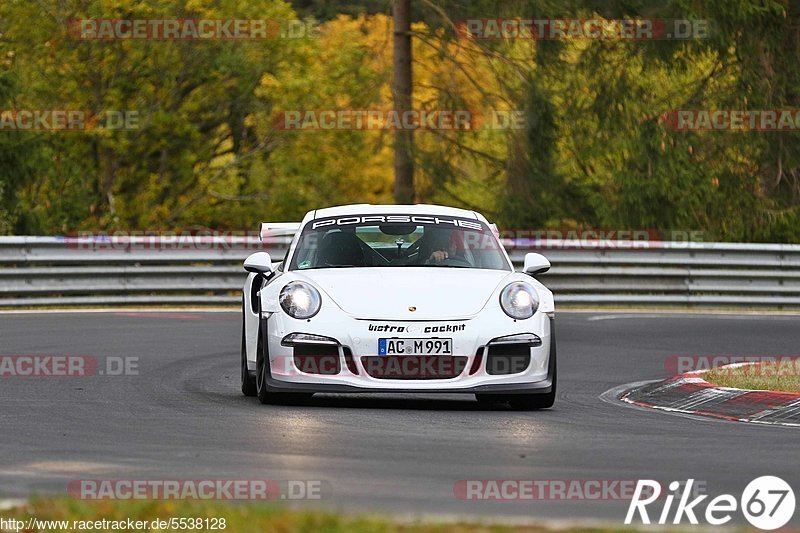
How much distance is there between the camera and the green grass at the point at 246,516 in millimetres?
5863

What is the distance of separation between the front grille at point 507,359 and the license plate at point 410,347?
1.18 ft

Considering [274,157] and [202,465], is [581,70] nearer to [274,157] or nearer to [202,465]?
[274,157]

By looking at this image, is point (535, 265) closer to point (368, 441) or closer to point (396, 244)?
point (396, 244)

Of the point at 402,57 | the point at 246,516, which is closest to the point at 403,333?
the point at 246,516

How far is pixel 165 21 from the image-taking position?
4072 centimetres

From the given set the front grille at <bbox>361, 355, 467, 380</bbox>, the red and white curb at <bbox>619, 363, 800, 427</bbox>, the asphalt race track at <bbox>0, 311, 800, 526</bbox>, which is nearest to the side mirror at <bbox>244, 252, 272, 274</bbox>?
the asphalt race track at <bbox>0, 311, 800, 526</bbox>

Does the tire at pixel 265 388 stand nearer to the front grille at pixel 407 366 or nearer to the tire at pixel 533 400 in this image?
the front grille at pixel 407 366

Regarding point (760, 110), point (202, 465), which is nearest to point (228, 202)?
point (760, 110)

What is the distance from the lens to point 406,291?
34.8ft

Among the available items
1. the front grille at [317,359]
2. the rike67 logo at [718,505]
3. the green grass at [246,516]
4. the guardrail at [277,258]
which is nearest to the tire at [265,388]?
the front grille at [317,359]

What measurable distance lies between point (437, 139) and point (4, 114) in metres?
10.5

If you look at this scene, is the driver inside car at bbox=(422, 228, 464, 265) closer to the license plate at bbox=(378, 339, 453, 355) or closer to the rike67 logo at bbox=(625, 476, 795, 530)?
the license plate at bbox=(378, 339, 453, 355)

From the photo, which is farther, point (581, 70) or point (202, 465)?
point (581, 70)

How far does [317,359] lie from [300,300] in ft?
1.38
